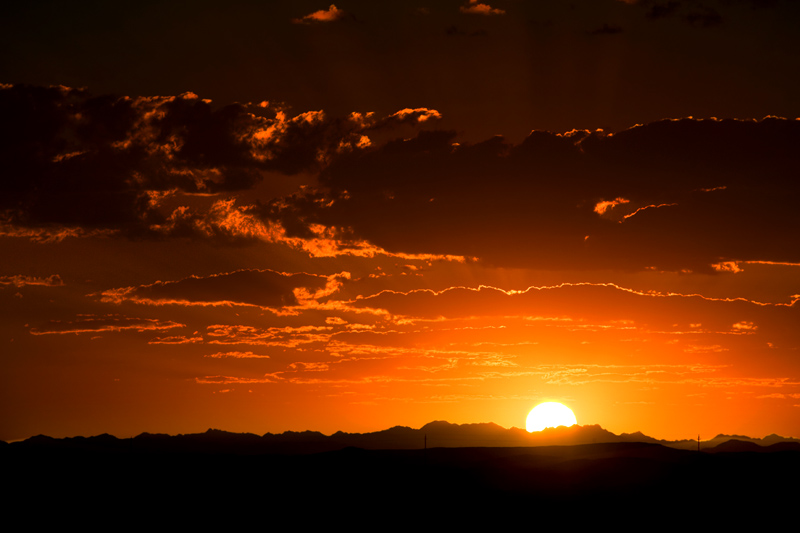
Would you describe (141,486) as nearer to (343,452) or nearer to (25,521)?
(25,521)

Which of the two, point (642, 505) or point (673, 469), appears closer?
point (642, 505)

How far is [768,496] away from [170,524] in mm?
62552

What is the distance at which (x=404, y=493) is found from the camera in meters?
102

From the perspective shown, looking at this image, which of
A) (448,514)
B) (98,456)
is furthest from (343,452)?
(448,514)

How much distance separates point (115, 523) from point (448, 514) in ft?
105

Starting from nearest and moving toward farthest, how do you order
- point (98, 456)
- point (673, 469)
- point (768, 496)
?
point (768, 496) → point (673, 469) → point (98, 456)

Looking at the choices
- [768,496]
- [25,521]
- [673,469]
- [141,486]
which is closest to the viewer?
[25,521]

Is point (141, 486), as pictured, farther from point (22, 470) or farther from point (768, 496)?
point (768, 496)

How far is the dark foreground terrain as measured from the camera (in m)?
89.1

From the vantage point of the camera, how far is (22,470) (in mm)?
118250

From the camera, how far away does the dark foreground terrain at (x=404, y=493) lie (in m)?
89.1

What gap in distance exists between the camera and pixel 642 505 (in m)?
96.6

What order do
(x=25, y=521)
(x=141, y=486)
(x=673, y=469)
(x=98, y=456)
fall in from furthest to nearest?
(x=98, y=456) < (x=673, y=469) < (x=141, y=486) < (x=25, y=521)

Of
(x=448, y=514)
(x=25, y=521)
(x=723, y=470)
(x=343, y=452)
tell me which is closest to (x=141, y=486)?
(x=25, y=521)
